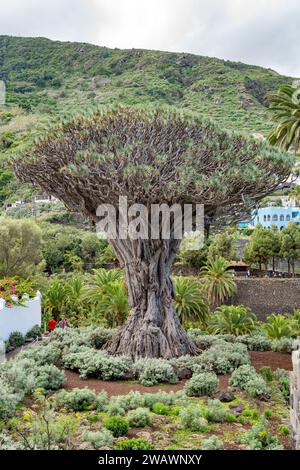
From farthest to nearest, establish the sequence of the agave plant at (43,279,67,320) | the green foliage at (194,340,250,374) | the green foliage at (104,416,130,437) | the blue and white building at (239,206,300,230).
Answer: the blue and white building at (239,206,300,230) → the agave plant at (43,279,67,320) → the green foliage at (194,340,250,374) → the green foliage at (104,416,130,437)

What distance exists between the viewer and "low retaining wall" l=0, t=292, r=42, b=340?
50.0 feet

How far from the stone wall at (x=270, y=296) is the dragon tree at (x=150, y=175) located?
16542mm

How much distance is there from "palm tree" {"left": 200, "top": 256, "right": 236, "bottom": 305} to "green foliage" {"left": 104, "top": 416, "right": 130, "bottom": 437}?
18.2 meters

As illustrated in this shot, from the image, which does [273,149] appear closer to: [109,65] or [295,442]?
[295,442]

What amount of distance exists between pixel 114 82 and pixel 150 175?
6157cm

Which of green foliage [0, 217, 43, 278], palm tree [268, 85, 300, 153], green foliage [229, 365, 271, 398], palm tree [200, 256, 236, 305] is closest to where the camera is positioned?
green foliage [229, 365, 271, 398]

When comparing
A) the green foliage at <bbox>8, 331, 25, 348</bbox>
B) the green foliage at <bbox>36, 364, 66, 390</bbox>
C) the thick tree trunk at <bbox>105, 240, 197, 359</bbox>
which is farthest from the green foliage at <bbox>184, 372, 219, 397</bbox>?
the green foliage at <bbox>8, 331, 25, 348</bbox>

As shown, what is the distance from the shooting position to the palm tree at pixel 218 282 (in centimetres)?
2625

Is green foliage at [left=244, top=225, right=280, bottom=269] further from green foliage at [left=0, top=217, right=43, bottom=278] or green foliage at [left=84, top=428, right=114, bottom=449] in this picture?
green foliage at [left=84, top=428, right=114, bottom=449]

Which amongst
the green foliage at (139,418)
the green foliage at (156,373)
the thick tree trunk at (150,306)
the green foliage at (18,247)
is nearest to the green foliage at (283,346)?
the thick tree trunk at (150,306)

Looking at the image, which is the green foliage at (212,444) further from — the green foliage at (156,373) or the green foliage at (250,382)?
the green foliage at (156,373)

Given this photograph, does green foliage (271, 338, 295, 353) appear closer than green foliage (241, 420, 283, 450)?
No

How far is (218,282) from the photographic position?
86.9 feet
